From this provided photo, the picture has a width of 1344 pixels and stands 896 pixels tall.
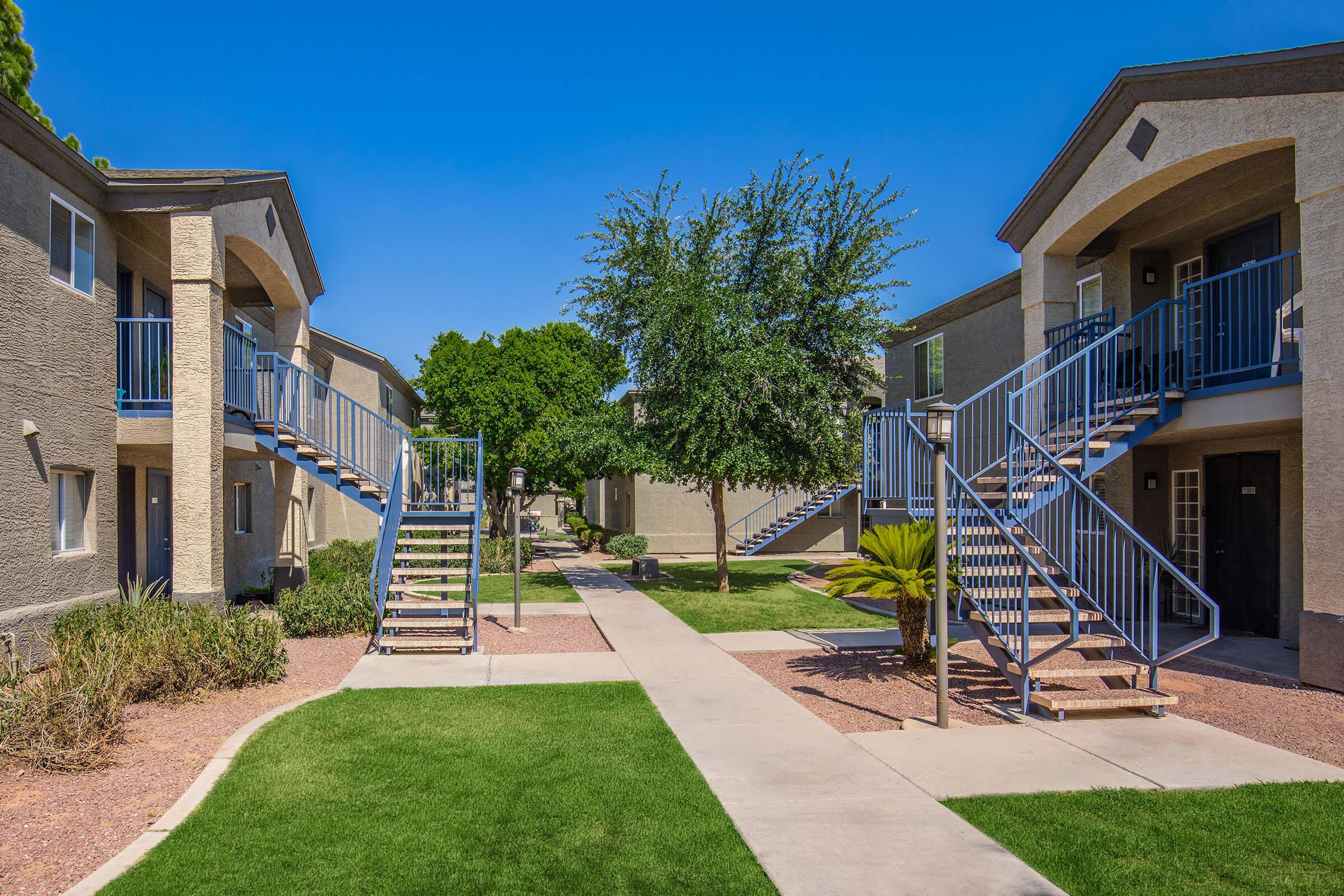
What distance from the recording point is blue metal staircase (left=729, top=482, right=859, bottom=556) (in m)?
25.5

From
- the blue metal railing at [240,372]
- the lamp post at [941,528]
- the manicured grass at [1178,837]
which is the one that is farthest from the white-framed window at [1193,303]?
the blue metal railing at [240,372]

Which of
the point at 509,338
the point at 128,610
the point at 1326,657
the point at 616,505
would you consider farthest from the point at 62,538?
the point at 616,505

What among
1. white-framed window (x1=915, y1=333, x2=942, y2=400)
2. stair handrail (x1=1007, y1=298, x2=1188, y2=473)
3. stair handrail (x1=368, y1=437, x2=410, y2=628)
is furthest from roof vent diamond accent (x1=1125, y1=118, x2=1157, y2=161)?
stair handrail (x1=368, y1=437, x2=410, y2=628)

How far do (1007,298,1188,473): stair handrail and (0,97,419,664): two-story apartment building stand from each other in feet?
32.8

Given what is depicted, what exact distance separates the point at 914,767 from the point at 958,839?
129 cm

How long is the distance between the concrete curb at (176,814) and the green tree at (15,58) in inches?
656

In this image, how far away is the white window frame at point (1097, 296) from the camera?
13.4 meters

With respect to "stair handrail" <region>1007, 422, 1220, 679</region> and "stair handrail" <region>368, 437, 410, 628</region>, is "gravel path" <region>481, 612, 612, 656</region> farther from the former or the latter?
"stair handrail" <region>1007, 422, 1220, 679</region>

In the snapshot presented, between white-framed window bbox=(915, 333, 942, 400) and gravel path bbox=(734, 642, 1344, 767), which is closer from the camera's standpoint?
gravel path bbox=(734, 642, 1344, 767)

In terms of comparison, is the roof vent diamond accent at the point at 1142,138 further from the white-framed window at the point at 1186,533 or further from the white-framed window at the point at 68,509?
the white-framed window at the point at 68,509

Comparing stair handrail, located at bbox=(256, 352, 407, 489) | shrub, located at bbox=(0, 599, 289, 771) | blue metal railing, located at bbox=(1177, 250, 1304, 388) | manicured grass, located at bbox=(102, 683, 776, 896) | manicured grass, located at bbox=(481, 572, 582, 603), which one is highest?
blue metal railing, located at bbox=(1177, 250, 1304, 388)

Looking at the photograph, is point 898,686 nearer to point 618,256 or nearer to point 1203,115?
point 1203,115

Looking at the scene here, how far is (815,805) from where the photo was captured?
211 inches

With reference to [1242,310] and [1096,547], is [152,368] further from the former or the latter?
[1242,310]
